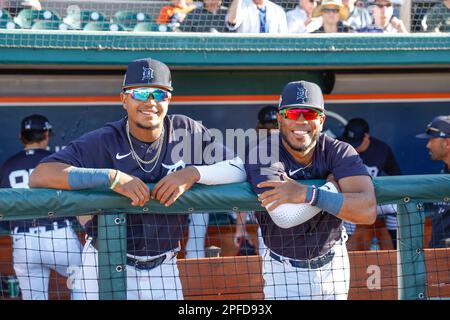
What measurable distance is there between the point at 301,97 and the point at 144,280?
1.10 metres

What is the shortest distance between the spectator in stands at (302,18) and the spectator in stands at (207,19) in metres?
0.64

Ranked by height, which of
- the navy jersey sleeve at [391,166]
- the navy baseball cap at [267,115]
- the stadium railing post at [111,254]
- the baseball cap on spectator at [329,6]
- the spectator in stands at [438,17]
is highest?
the baseball cap on spectator at [329,6]

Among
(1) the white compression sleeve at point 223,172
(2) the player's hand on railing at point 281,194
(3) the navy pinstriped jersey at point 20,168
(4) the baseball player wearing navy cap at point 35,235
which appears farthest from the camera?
(3) the navy pinstriped jersey at point 20,168

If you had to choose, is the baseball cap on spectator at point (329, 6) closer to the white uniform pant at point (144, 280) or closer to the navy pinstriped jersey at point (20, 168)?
the navy pinstriped jersey at point (20, 168)

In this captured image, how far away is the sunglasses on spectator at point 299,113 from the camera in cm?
354

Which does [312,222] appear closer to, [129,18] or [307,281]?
[307,281]

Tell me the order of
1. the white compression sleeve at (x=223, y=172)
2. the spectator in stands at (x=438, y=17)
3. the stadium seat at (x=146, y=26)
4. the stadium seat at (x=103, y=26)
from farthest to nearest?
the spectator in stands at (x=438, y=17)
the stadium seat at (x=146, y=26)
the stadium seat at (x=103, y=26)
the white compression sleeve at (x=223, y=172)

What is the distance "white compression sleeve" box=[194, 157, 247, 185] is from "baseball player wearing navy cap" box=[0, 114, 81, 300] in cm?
197

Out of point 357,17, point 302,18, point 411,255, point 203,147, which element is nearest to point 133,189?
point 203,147

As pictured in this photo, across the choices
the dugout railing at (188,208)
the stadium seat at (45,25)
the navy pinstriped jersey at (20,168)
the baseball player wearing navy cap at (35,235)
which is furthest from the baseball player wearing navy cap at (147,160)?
the stadium seat at (45,25)

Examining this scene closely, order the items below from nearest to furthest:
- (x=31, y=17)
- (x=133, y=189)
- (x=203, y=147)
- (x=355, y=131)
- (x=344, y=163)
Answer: (x=133, y=189) → (x=344, y=163) → (x=203, y=147) → (x=31, y=17) → (x=355, y=131)

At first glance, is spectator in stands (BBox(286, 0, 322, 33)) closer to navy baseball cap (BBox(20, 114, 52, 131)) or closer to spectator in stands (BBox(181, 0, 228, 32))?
spectator in stands (BBox(181, 0, 228, 32))

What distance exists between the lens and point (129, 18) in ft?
23.3

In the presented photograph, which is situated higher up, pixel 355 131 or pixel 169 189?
pixel 355 131
